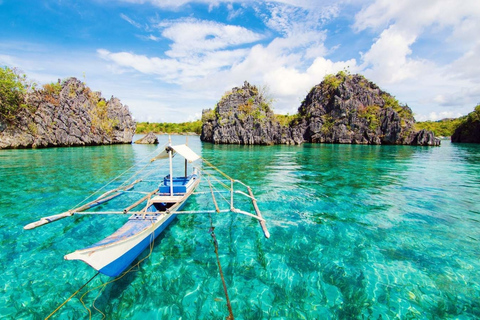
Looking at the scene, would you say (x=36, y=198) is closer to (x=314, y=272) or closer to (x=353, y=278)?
(x=314, y=272)

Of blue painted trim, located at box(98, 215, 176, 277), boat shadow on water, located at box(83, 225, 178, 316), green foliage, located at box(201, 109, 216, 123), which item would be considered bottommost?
boat shadow on water, located at box(83, 225, 178, 316)

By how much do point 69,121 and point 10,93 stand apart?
40.4 ft

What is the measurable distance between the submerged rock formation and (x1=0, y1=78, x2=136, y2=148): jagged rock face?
137 m

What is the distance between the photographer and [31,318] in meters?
5.87

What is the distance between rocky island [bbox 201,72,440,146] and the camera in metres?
80.5

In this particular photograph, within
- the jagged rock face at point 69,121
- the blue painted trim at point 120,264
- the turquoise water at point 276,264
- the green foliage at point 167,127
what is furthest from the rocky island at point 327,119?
the green foliage at point 167,127

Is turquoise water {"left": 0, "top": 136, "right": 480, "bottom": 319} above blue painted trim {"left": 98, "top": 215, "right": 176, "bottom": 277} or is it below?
below

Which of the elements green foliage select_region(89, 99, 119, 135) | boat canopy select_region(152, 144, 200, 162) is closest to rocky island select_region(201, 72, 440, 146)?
green foliage select_region(89, 99, 119, 135)

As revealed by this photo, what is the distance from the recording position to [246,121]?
80188 mm

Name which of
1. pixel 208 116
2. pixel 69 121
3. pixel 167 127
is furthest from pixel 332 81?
pixel 167 127

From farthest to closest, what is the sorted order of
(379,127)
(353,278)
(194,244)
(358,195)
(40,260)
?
1. (379,127)
2. (358,195)
3. (194,244)
4. (40,260)
5. (353,278)

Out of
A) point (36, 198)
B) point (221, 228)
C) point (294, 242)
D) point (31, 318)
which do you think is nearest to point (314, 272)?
point (294, 242)

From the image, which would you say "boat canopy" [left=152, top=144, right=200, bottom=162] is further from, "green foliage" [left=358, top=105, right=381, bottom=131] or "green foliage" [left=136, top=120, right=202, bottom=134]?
"green foliage" [left=136, top=120, right=202, bottom=134]

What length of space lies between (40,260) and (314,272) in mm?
10589
